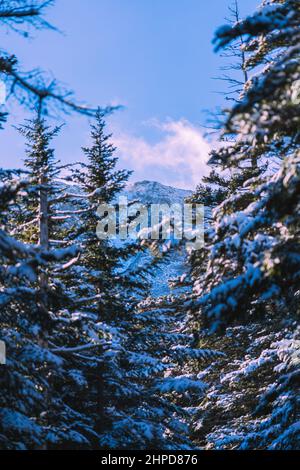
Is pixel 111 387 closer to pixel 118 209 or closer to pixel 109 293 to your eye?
pixel 109 293

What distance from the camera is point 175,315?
14.3 meters

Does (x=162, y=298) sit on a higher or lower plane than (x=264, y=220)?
lower

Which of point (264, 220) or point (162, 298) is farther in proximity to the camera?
point (162, 298)

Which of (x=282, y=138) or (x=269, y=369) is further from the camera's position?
(x=269, y=369)

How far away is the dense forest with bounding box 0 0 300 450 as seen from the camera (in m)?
6.09

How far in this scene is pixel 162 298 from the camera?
15.6 m

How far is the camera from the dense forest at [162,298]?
6.09 metres

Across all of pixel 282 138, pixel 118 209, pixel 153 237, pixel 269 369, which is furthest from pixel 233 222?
pixel 269 369

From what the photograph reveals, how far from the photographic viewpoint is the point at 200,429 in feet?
54.4

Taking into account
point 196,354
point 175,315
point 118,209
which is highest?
point 118,209

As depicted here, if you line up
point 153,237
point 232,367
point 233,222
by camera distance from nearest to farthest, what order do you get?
1. point 233,222
2. point 153,237
3. point 232,367
